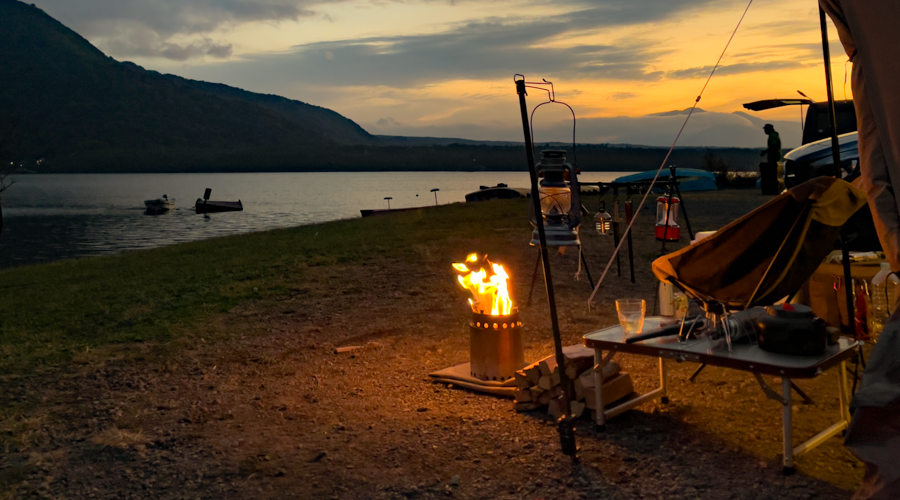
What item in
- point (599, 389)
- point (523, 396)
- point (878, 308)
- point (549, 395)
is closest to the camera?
point (599, 389)

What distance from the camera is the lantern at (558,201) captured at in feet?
20.1

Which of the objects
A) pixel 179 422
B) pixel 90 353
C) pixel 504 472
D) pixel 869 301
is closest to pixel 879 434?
pixel 504 472

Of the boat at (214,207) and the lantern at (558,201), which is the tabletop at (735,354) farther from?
the boat at (214,207)

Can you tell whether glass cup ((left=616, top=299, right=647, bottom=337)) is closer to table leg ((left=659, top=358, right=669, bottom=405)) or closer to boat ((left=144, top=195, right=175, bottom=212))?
table leg ((left=659, top=358, right=669, bottom=405))

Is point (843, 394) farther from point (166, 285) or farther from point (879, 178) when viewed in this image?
point (166, 285)

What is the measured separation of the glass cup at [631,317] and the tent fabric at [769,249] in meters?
0.28

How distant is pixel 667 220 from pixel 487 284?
2.99m

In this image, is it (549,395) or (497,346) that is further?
(497,346)

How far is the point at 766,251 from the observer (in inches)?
159

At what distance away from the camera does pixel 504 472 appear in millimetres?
3701

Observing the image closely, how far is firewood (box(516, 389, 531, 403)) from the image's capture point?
4.67 metres

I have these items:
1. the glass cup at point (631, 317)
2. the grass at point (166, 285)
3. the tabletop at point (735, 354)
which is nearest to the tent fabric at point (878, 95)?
the tabletop at point (735, 354)

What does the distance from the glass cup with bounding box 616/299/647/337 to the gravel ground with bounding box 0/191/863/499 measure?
63 cm

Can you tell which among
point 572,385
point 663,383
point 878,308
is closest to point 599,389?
point 572,385
